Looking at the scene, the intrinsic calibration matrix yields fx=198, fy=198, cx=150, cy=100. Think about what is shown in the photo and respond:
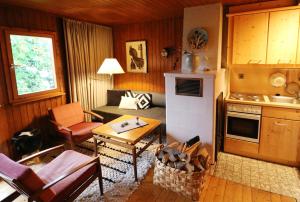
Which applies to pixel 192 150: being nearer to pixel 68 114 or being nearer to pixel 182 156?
pixel 182 156

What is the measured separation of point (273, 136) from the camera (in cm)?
269

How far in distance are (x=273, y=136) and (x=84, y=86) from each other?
134 inches

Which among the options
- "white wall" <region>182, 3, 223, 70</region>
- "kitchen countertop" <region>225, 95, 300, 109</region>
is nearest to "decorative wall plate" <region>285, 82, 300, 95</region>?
"kitchen countertop" <region>225, 95, 300, 109</region>

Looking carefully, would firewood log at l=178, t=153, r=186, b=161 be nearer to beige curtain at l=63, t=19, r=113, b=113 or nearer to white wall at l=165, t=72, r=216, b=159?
white wall at l=165, t=72, r=216, b=159

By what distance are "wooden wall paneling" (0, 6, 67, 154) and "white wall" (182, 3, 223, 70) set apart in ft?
7.50

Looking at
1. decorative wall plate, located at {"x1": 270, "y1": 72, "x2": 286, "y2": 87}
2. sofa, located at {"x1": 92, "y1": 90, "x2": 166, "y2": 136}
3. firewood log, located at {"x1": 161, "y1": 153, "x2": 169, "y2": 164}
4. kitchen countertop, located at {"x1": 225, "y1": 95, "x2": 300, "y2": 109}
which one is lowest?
firewood log, located at {"x1": 161, "y1": 153, "x2": 169, "y2": 164}

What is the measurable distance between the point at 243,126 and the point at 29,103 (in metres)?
3.33

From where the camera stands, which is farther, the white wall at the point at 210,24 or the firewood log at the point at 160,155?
the white wall at the point at 210,24

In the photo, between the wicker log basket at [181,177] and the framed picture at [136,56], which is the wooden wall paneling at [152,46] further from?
the wicker log basket at [181,177]

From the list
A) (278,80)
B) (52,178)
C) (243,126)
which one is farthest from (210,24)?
(52,178)

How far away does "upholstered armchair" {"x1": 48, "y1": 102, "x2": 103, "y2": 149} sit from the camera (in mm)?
2967

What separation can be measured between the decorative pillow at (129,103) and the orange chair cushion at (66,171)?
1891 mm

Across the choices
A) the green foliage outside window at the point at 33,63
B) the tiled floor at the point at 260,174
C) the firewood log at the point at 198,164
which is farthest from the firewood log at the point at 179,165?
the green foliage outside window at the point at 33,63

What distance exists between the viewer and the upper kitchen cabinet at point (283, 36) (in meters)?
2.57
